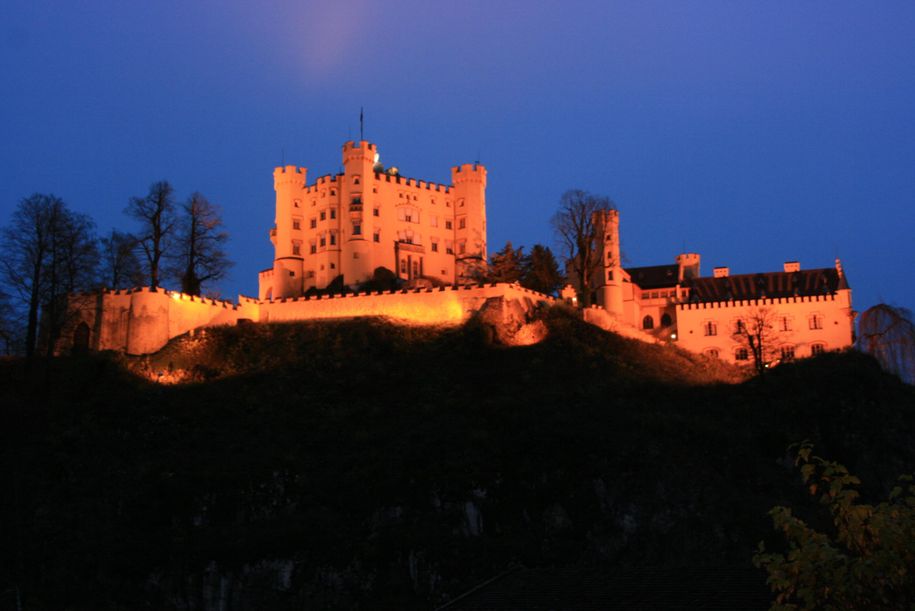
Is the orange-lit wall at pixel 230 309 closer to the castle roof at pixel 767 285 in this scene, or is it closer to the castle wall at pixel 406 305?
the castle wall at pixel 406 305

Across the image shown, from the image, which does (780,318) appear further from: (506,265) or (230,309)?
(230,309)

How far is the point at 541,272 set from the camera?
89.7 metres

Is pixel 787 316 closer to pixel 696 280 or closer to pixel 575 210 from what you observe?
pixel 696 280

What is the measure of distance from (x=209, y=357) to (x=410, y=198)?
28936mm

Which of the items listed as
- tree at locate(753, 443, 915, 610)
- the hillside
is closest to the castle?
the hillside

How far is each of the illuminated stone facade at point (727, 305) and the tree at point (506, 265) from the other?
7.29 m

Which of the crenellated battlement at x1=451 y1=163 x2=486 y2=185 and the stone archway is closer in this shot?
the stone archway

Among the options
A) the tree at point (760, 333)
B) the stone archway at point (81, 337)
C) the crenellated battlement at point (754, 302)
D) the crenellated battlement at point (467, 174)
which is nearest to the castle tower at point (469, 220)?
the crenellated battlement at point (467, 174)

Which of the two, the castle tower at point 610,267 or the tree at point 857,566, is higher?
the castle tower at point 610,267

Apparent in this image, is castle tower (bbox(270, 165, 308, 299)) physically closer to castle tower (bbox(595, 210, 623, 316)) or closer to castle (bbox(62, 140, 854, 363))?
castle (bbox(62, 140, 854, 363))

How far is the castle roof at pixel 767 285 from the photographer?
294ft

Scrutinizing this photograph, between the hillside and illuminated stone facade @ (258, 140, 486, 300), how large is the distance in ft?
50.4

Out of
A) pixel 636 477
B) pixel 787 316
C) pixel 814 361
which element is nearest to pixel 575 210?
pixel 787 316

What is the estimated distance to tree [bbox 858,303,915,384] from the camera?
7194cm
